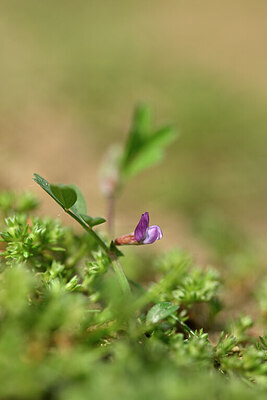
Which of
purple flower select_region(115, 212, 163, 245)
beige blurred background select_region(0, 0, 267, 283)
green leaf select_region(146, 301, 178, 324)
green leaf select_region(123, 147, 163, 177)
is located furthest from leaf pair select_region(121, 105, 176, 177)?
green leaf select_region(146, 301, 178, 324)

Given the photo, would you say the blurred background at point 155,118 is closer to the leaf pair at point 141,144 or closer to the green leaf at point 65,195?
the leaf pair at point 141,144

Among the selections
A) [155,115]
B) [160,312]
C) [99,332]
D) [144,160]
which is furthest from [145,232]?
[155,115]

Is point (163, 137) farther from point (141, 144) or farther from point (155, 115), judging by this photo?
point (155, 115)

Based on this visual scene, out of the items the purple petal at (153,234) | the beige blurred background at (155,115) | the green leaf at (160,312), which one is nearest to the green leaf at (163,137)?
the beige blurred background at (155,115)

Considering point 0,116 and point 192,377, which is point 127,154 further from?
point 0,116

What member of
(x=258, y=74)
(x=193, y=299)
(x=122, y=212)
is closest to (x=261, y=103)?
(x=258, y=74)
